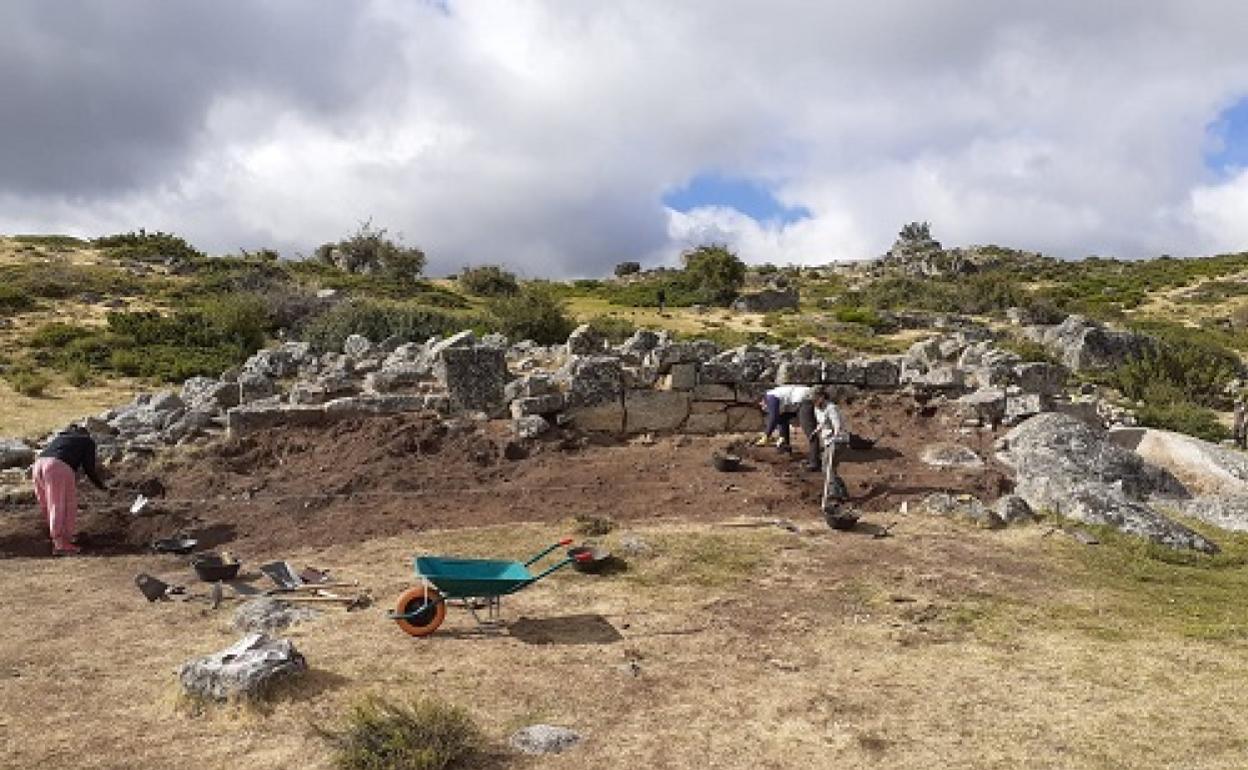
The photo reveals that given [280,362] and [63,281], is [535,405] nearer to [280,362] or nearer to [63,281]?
[280,362]

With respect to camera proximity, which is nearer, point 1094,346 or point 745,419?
point 745,419

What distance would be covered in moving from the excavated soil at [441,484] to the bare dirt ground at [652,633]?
0.16ft

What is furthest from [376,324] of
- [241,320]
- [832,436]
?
[832,436]

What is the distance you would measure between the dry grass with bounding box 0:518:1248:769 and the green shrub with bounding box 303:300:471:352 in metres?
14.9

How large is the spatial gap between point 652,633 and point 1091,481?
688cm

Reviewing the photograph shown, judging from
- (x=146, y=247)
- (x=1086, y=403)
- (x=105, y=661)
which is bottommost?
(x=105, y=661)

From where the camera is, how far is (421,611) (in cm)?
707

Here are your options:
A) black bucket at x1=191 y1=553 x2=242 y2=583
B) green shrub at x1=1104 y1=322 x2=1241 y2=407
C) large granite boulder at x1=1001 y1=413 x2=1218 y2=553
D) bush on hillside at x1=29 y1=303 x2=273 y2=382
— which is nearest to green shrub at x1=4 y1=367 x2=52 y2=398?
bush on hillside at x1=29 y1=303 x2=273 y2=382

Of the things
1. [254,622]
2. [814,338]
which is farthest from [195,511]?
[814,338]

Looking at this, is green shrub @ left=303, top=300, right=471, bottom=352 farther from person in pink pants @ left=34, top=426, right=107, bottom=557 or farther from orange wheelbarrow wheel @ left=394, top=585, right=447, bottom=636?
orange wheelbarrow wheel @ left=394, top=585, right=447, bottom=636

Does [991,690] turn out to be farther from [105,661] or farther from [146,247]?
[146,247]

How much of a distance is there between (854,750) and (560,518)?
19.4 feet

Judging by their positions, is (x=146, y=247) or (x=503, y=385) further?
(x=146, y=247)

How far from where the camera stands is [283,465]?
12.4 meters
